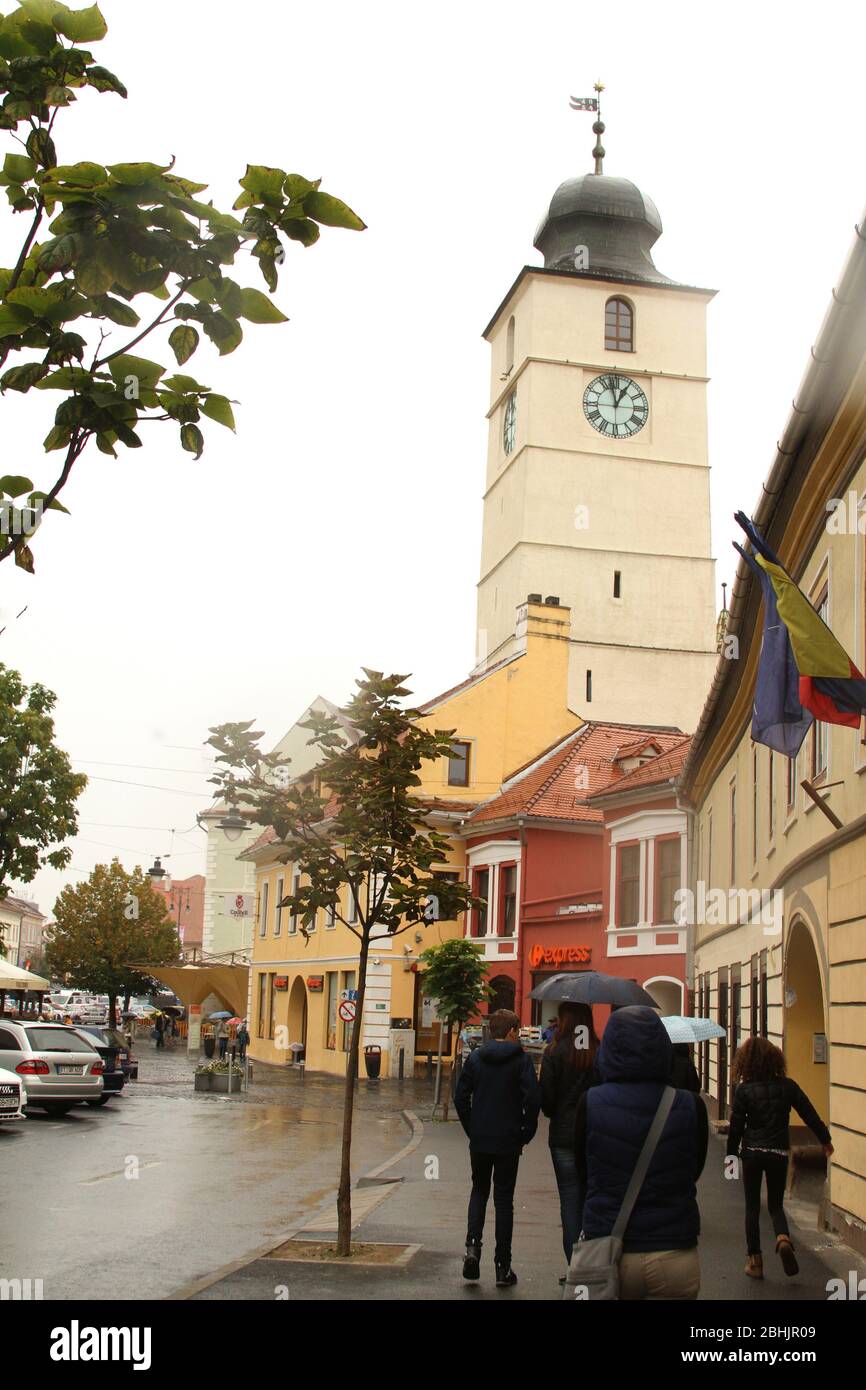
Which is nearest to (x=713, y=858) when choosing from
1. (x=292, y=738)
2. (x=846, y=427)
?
(x=846, y=427)

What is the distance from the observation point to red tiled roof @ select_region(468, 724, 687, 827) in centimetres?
4151

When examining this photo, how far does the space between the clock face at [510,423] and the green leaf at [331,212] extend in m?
62.9

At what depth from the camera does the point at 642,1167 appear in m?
5.99

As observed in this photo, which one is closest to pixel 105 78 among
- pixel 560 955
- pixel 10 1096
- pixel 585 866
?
pixel 10 1096

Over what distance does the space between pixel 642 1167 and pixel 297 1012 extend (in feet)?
163

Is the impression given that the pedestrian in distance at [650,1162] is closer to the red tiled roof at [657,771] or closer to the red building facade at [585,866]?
the red building facade at [585,866]

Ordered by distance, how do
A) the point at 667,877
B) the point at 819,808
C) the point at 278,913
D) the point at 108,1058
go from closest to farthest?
the point at 819,808 < the point at 108,1058 < the point at 667,877 < the point at 278,913

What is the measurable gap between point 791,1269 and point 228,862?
76.9 meters

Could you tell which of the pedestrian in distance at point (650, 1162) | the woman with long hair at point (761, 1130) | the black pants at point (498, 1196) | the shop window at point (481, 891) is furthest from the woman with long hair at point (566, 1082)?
the shop window at point (481, 891)

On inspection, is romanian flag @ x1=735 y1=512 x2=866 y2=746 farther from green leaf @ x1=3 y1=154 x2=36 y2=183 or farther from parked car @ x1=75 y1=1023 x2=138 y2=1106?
parked car @ x1=75 y1=1023 x2=138 y2=1106

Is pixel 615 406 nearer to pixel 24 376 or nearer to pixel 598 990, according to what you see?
pixel 598 990

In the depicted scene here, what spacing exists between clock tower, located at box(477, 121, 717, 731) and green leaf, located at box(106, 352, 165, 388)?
5423cm

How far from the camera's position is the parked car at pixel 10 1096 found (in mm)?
24016
